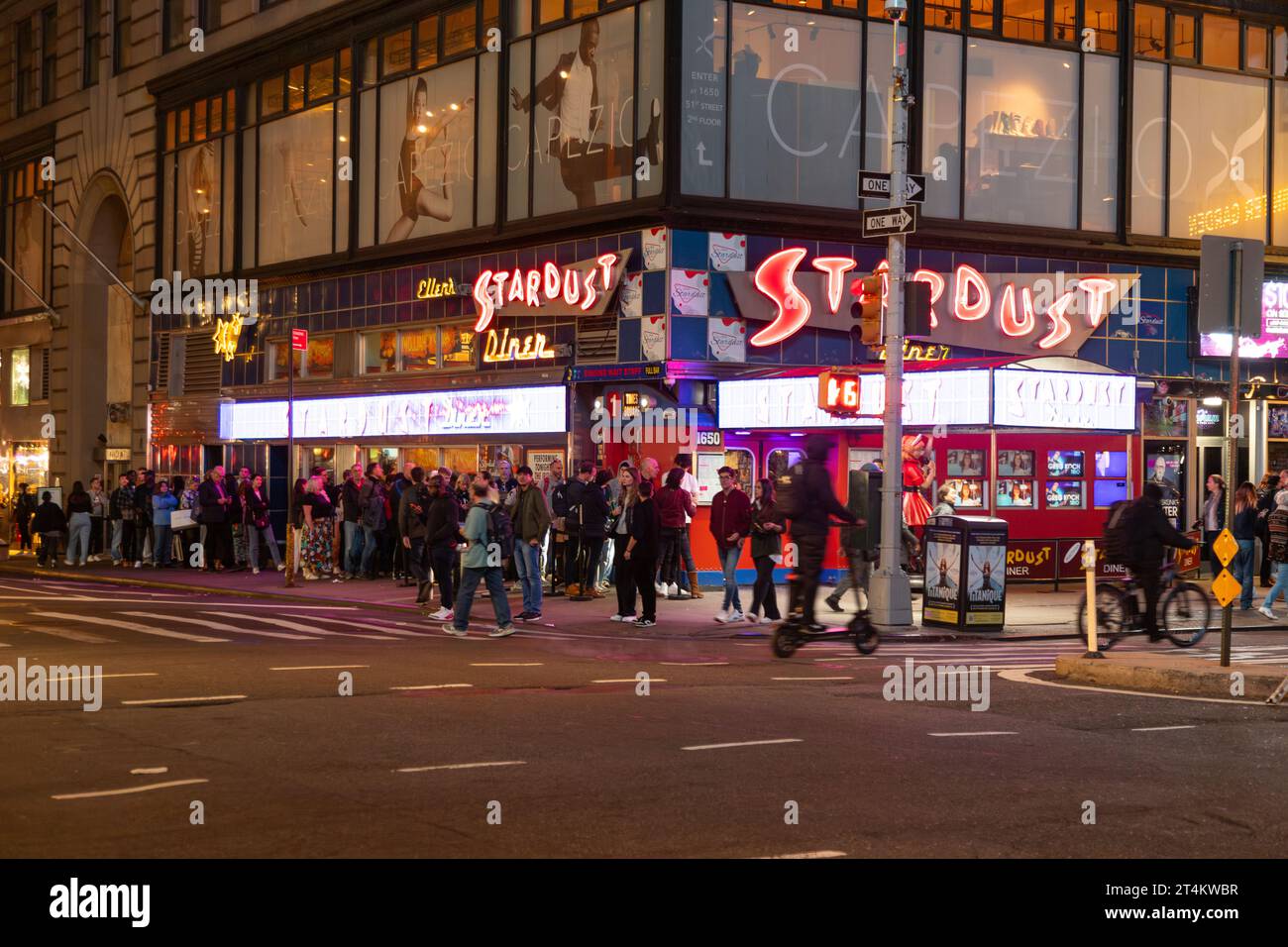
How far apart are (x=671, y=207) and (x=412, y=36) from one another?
1013cm

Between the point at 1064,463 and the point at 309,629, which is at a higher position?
the point at 1064,463

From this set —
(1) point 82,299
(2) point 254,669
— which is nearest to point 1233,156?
(2) point 254,669

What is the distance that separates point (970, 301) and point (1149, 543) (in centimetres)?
1232

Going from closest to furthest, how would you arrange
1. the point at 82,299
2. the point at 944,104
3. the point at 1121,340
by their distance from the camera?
1. the point at 944,104
2. the point at 1121,340
3. the point at 82,299

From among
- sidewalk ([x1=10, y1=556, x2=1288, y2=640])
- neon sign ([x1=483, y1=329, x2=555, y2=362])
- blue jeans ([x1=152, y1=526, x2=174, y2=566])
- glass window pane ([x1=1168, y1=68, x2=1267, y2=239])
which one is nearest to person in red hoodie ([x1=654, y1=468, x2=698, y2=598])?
sidewalk ([x1=10, y1=556, x2=1288, y2=640])

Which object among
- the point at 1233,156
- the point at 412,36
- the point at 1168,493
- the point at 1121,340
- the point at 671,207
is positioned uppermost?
the point at 412,36

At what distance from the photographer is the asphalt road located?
7.31 meters

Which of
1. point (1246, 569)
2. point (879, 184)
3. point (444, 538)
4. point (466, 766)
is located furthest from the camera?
point (1246, 569)

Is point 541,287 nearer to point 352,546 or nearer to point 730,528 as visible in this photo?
point 352,546

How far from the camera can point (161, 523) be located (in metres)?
31.6

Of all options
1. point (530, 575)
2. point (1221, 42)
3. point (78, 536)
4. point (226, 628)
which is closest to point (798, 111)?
point (1221, 42)

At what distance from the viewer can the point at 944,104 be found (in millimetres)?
28094

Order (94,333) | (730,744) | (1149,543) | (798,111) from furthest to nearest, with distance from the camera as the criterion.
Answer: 1. (94,333)
2. (798,111)
3. (1149,543)
4. (730,744)

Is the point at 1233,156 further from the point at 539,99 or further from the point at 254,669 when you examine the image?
the point at 254,669
